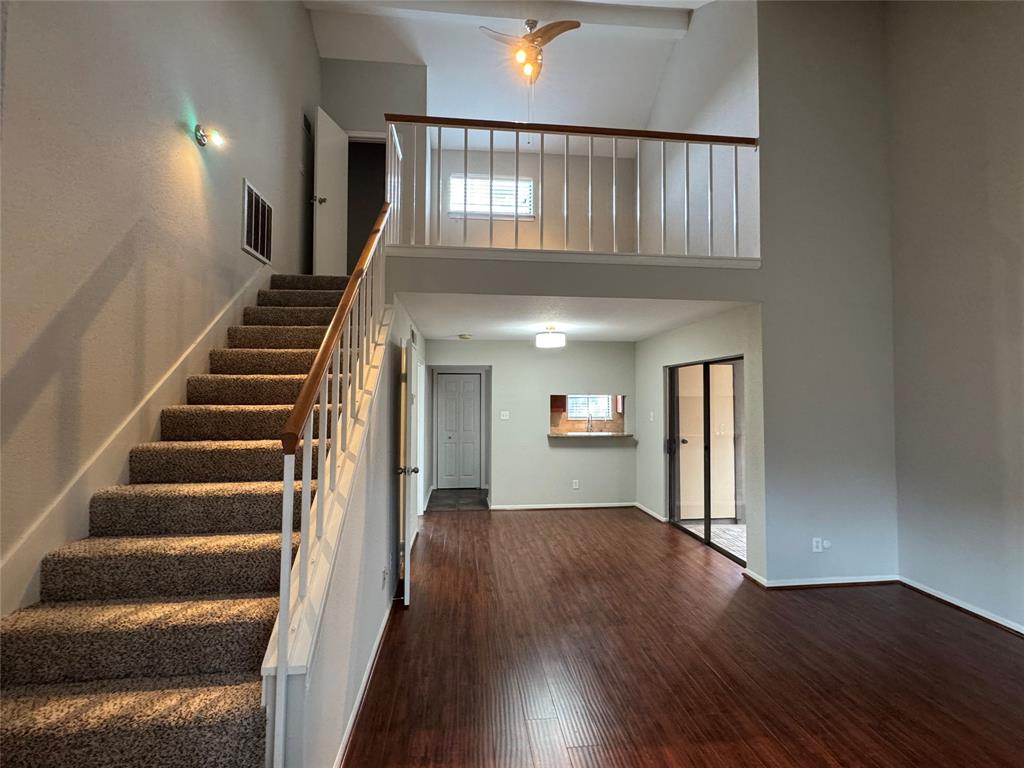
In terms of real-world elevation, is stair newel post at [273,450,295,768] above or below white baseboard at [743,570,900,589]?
above

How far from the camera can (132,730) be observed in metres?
1.37

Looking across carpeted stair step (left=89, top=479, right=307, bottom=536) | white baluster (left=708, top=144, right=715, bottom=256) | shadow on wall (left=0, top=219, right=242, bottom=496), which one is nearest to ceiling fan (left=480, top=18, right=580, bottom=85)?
white baluster (left=708, top=144, right=715, bottom=256)

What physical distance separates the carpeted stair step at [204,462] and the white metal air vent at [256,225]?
1.84 m

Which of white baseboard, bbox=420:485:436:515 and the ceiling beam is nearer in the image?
the ceiling beam

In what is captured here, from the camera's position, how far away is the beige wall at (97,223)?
1671 mm

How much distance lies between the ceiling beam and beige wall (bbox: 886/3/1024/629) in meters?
2.23

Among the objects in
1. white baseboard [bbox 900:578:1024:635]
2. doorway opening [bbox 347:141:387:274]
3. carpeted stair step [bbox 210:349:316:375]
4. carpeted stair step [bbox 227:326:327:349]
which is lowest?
white baseboard [bbox 900:578:1024:635]

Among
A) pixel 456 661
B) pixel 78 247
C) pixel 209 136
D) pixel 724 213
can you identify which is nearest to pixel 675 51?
pixel 724 213

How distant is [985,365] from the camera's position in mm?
3014

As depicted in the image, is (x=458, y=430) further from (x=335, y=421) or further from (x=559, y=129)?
(x=335, y=421)

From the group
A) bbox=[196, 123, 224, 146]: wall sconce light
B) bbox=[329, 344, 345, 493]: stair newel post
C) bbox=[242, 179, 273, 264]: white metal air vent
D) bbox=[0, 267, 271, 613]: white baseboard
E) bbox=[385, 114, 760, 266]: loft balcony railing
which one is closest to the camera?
bbox=[0, 267, 271, 613]: white baseboard

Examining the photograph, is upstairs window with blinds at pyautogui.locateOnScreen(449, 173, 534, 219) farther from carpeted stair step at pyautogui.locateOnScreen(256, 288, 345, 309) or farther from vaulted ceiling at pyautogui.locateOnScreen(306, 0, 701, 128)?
carpeted stair step at pyautogui.locateOnScreen(256, 288, 345, 309)

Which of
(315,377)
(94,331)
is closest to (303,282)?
(94,331)

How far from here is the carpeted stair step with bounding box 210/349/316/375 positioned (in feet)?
9.56
